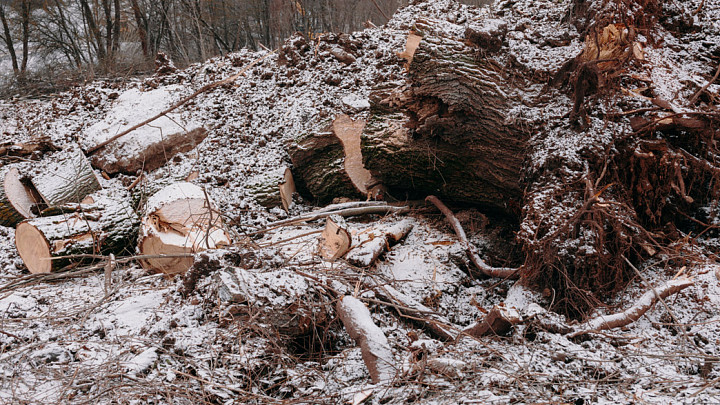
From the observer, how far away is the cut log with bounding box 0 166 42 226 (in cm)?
479

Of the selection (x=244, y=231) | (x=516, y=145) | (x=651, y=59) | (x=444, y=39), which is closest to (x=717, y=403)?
(x=516, y=145)

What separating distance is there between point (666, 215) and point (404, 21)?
4.41 meters

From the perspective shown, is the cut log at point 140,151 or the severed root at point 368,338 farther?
the cut log at point 140,151

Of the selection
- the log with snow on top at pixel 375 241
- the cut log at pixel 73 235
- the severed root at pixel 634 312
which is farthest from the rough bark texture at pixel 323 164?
the severed root at pixel 634 312

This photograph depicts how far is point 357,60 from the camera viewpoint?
19.3 feet

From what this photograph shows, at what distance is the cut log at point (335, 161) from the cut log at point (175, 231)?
4.37ft

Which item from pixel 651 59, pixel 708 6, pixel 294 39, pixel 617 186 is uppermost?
pixel 294 39

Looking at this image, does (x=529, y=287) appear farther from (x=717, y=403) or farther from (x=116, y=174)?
(x=116, y=174)

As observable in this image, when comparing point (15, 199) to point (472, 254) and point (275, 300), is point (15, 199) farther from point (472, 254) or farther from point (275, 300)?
point (472, 254)

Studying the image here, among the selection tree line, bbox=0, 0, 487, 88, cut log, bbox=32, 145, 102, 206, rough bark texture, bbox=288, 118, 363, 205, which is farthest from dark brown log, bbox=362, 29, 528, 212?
tree line, bbox=0, 0, 487, 88

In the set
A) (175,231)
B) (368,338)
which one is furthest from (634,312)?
(175,231)

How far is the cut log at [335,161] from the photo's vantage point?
480cm

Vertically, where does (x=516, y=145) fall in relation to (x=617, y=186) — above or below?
above

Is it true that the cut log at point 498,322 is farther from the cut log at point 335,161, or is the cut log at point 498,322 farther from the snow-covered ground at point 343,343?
the cut log at point 335,161
